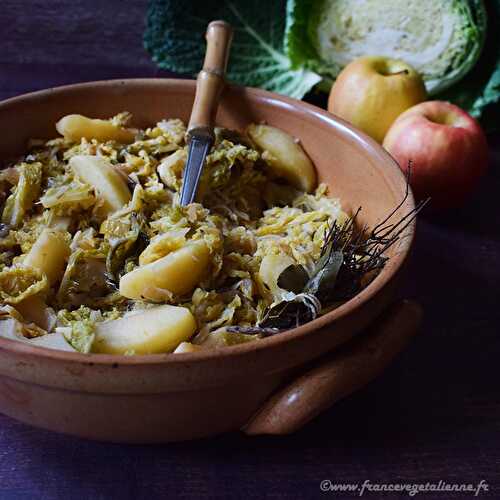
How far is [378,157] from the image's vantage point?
1.39 meters

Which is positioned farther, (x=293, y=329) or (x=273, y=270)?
(x=273, y=270)

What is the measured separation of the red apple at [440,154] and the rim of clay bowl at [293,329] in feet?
0.99

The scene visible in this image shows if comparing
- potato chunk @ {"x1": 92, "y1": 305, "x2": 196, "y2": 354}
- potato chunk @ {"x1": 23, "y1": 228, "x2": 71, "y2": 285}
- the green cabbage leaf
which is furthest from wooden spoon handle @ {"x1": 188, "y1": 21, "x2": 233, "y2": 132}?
the green cabbage leaf

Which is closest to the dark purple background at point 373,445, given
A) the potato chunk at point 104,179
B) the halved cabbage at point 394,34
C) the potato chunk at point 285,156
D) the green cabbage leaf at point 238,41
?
the potato chunk at point 285,156

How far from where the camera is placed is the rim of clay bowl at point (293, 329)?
89 cm

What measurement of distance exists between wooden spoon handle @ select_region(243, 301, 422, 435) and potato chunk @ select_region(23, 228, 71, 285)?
43 cm

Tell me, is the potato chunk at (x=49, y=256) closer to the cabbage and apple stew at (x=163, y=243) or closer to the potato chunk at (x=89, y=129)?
the cabbage and apple stew at (x=163, y=243)

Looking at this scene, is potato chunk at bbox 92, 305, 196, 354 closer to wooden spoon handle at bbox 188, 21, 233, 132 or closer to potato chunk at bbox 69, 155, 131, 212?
potato chunk at bbox 69, 155, 131, 212

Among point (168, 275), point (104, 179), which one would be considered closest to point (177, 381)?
Answer: point (168, 275)

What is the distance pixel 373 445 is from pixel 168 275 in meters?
0.44

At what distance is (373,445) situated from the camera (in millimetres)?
1150

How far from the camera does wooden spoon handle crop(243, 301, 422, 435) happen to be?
1013 millimetres

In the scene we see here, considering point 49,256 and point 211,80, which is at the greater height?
point 211,80

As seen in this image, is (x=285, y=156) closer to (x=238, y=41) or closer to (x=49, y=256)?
(x=49, y=256)
